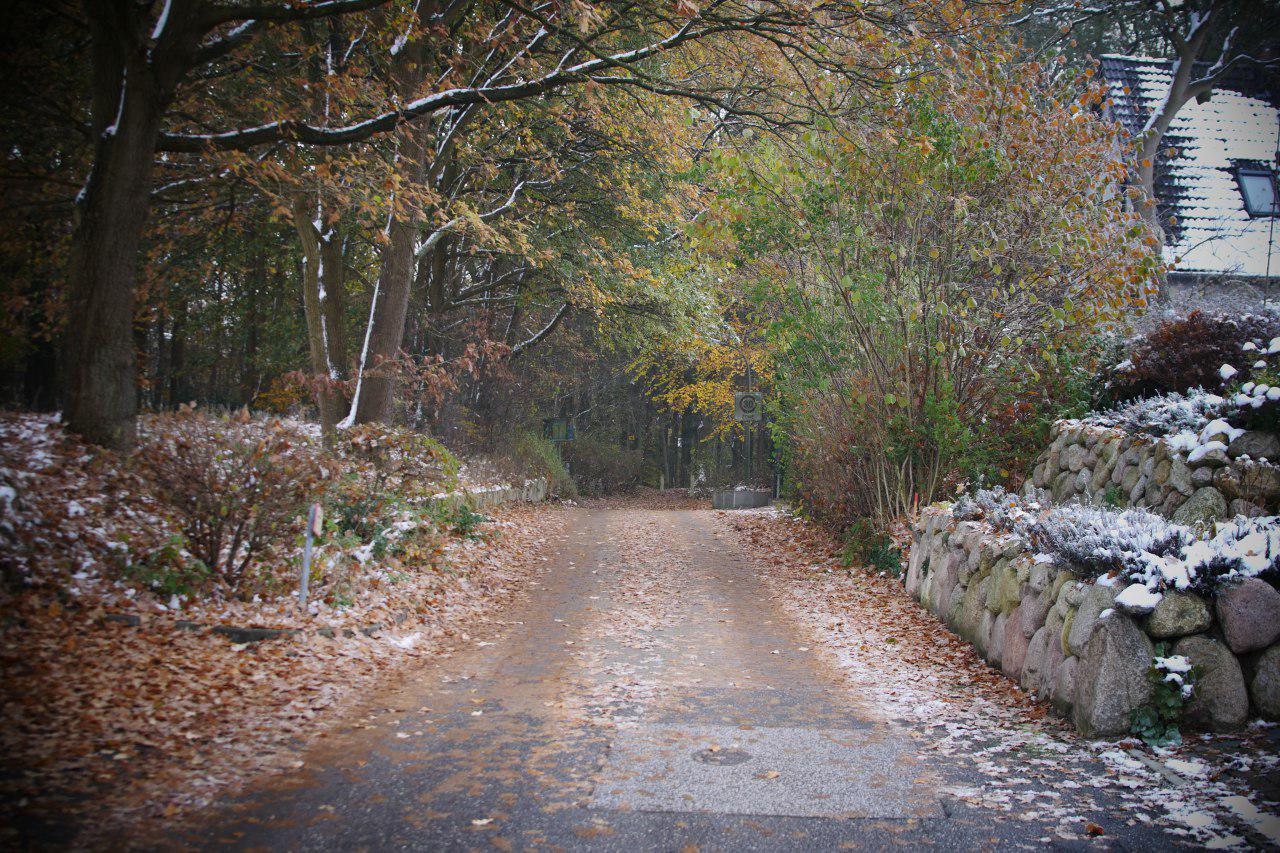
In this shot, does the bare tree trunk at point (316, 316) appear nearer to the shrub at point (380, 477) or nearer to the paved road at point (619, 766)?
the shrub at point (380, 477)

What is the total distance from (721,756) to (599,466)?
24912 millimetres

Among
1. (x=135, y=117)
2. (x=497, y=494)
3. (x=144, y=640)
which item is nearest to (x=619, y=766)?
(x=144, y=640)

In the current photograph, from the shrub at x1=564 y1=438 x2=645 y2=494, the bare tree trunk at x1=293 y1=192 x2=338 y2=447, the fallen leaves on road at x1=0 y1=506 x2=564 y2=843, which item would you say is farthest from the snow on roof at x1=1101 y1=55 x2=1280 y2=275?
the fallen leaves on road at x1=0 y1=506 x2=564 y2=843

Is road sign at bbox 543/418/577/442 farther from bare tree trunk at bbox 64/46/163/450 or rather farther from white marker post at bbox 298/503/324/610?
white marker post at bbox 298/503/324/610

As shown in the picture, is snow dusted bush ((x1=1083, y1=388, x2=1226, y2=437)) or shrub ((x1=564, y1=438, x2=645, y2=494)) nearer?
snow dusted bush ((x1=1083, y1=388, x2=1226, y2=437))

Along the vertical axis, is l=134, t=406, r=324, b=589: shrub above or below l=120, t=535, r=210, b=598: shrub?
above

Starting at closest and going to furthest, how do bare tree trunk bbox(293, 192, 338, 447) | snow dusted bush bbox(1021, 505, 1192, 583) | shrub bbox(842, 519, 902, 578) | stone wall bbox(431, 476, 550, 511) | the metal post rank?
snow dusted bush bbox(1021, 505, 1192, 583) < shrub bbox(842, 519, 902, 578) < bare tree trunk bbox(293, 192, 338, 447) < stone wall bbox(431, 476, 550, 511) < the metal post

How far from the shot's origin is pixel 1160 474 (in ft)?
23.7

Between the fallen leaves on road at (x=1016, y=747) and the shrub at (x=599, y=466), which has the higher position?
the shrub at (x=599, y=466)

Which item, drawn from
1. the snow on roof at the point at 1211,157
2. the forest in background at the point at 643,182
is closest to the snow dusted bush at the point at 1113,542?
the forest in background at the point at 643,182

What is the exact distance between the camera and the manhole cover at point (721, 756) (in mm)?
4441

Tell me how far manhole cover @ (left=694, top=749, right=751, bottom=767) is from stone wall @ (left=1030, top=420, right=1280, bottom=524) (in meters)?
4.01

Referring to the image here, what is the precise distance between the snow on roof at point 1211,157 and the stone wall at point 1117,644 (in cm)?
1454

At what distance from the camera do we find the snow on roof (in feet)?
58.0
